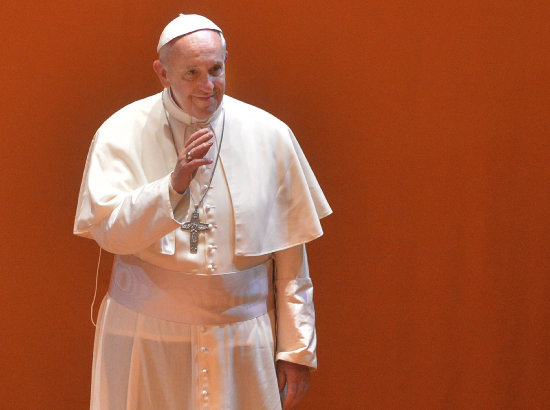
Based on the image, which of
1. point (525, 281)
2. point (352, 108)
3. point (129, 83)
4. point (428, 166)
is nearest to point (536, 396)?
point (525, 281)

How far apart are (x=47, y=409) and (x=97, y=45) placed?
4.96 feet

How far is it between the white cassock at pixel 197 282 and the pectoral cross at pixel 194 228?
0.02 metres

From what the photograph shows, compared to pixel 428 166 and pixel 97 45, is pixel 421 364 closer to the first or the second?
pixel 428 166

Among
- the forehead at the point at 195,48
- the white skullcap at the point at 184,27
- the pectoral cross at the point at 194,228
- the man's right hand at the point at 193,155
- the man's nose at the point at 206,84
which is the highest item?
the white skullcap at the point at 184,27

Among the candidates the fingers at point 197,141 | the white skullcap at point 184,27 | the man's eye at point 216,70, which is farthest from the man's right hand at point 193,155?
the white skullcap at point 184,27

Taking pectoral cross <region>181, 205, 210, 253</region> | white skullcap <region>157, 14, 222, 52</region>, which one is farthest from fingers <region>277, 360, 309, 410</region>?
white skullcap <region>157, 14, 222, 52</region>

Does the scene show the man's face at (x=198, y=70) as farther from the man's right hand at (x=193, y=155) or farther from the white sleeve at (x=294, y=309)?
the white sleeve at (x=294, y=309)

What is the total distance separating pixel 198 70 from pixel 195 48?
0.07 metres

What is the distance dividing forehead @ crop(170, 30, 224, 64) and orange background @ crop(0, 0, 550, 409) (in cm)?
103

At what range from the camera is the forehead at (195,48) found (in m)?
3.30

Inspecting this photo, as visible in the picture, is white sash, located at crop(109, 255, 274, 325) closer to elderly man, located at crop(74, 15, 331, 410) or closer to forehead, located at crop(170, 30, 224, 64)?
elderly man, located at crop(74, 15, 331, 410)

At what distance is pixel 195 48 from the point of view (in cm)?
330

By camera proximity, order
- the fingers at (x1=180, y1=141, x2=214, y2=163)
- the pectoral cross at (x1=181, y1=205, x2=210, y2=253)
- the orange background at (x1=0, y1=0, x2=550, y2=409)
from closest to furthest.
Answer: the fingers at (x1=180, y1=141, x2=214, y2=163), the pectoral cross at (x1=181, y1=205, x2=210, y2=253), the orange background at (x1=0, y1=0, x2=550, y2=409)

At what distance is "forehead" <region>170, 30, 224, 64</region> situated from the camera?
3303 mm
